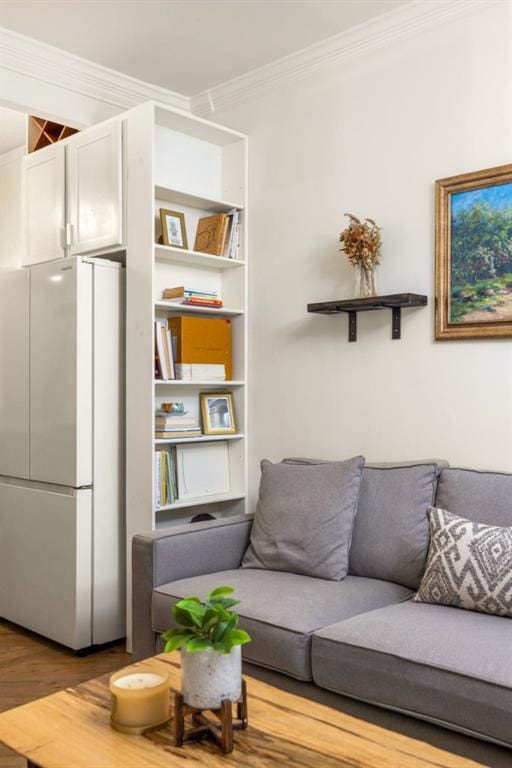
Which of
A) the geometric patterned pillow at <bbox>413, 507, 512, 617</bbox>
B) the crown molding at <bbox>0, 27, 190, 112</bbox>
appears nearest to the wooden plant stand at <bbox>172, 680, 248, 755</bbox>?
the geometric patterned pillow at <bbox>413, 507, 512, 617</bbox>

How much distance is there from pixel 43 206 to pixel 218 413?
1417mm

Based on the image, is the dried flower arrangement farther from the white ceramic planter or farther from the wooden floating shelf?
the white ceramic planter

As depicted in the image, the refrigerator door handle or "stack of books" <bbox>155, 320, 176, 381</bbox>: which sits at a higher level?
the refrigerator door handle

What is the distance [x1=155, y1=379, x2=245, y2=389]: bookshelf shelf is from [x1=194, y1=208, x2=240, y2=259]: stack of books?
2.12 feet

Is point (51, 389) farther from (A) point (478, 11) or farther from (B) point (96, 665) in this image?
(A) point (478, 11)

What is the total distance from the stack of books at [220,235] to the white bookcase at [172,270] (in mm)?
42

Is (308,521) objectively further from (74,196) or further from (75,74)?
(75,74)

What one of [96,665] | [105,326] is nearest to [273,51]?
[105,326]

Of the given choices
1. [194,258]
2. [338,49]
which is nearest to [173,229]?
[194,258]

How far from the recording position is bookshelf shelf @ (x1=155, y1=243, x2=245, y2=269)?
3379 millimetres

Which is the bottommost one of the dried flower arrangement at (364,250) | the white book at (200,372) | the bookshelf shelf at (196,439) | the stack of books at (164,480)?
the stack of books at (164,480)

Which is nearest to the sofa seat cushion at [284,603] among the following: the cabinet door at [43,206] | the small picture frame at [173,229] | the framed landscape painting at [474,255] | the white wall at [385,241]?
the white wall at [385,241]

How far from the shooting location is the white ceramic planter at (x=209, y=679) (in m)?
1.50

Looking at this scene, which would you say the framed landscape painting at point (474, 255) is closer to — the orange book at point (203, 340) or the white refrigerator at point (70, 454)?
the orange book at point (203, 340)
